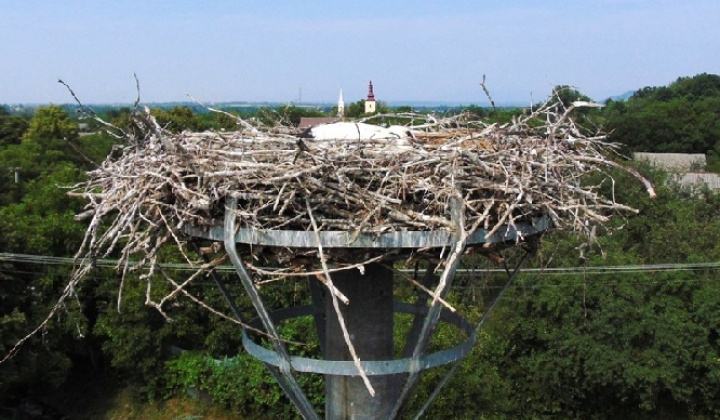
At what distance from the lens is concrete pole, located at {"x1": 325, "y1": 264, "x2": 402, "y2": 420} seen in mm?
4949

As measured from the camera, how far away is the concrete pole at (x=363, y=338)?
4.95 metres

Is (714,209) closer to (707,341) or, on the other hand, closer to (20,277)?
(707,341)

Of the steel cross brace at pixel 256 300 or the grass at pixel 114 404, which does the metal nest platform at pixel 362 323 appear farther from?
the grass at pixel 114 404

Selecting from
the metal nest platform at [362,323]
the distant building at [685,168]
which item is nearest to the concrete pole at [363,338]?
the metal nest platform at [362,323]

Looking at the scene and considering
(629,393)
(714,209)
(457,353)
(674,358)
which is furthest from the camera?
(714,209)

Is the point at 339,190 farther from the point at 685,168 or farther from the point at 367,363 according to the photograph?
the point at 685,168

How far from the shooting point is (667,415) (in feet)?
70.1

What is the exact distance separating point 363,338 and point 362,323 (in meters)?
0.10

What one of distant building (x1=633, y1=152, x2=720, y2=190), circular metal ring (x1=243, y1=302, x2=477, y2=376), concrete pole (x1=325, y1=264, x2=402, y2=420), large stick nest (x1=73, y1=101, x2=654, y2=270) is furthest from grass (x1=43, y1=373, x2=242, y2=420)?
distant building (x1=633, y1=152, x2=720, y2=190)

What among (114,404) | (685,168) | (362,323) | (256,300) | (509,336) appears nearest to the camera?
(256,300)

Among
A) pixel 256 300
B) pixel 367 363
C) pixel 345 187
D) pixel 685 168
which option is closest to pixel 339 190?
pixel 345 187

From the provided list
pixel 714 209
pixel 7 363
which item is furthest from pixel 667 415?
pixel 7 363

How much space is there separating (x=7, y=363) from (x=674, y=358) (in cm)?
1623

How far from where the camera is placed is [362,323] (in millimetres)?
4984
